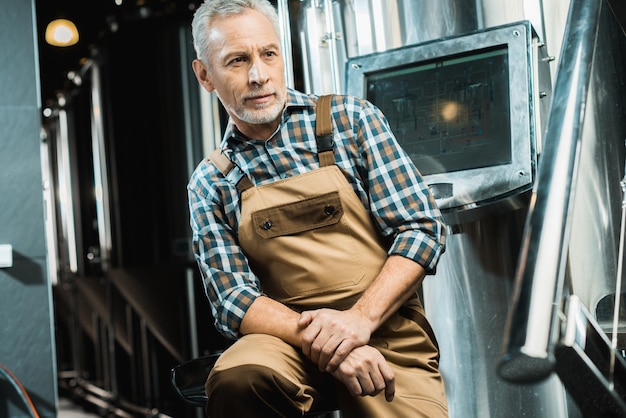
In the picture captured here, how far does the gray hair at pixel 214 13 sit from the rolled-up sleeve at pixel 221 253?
Result: 12.2 inches

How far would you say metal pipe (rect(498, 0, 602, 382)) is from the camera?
3.53 feet

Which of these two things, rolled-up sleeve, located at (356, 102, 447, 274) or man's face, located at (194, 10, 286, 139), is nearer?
rolled-up sleeve, located at (356, 102, 447, 274)

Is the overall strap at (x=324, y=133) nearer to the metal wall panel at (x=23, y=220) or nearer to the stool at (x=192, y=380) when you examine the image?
the stool at (x=192, y=380)

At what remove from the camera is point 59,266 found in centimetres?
756

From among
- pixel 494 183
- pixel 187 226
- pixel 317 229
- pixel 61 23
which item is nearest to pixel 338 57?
pixel 494 183

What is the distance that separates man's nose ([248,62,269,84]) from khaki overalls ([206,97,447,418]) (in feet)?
0.55

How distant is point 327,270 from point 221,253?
0.88 feet

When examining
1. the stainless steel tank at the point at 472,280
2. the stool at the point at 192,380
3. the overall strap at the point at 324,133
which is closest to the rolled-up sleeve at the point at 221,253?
the stool at the point at 192,380

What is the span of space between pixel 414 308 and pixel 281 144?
50cm

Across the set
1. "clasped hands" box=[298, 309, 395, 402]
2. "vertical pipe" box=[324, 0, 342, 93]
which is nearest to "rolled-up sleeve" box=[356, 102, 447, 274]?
"clasped hands" box=[298, 309, 395, 402]

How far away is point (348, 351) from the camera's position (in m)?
1.77

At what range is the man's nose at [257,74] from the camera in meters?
2.07

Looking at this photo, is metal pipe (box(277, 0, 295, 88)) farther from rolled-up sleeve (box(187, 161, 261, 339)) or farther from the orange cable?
the orange cable

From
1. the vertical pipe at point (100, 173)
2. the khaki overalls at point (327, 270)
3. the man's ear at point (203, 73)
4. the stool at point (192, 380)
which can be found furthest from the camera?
the vertical pipe at point (100, 173)
